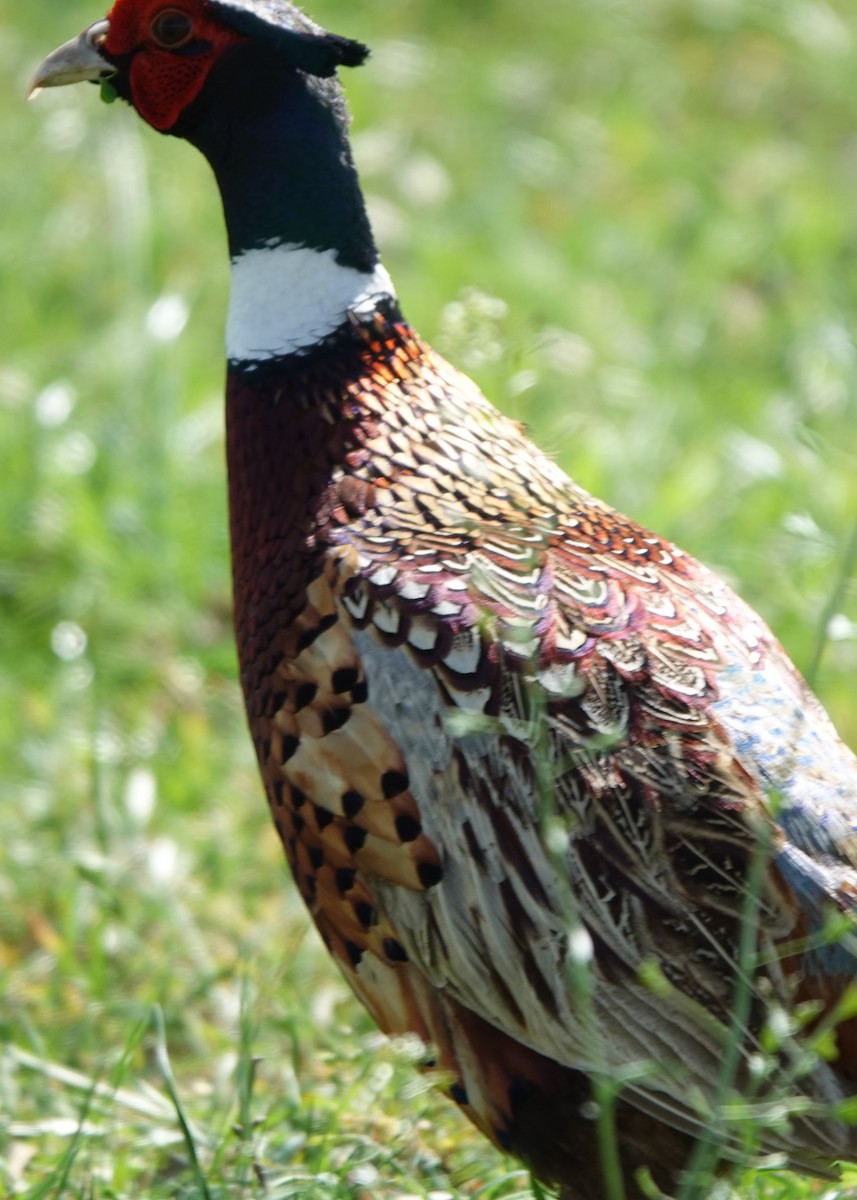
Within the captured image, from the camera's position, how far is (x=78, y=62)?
258 cm

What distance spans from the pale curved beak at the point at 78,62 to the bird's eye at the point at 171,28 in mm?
110

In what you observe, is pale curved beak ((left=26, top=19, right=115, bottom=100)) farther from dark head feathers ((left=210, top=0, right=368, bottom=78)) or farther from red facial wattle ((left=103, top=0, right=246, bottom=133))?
dark head feathers ((left=210, top=0, right=368, bottom=78))

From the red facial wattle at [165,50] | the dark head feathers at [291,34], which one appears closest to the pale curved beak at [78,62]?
the red facial wattle at [165,50]

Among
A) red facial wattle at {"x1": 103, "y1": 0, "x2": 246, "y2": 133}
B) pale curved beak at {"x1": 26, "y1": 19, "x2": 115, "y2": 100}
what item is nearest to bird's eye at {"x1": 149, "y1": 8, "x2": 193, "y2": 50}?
red facial wattle at {"x1": 103, "y1": 0, "x2": 246, "y2": 133}

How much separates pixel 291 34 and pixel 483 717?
988 mm

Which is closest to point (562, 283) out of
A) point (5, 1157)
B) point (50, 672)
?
point (50, 672)

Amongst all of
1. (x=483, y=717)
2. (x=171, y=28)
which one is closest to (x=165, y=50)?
(x=171, y=28)

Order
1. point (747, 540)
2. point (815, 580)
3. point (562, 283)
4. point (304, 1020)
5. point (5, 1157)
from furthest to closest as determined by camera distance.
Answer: point (562, 283)
point (747, 540)
point (815, 580)
point (304, 1020)
point (5, 1157)

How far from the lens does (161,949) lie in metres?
3.30

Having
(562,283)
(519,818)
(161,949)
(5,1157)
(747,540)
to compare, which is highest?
(562,283)

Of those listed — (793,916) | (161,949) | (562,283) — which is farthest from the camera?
(562,283)

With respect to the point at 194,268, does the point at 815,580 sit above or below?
below

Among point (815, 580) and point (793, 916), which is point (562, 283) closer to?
point (815, 580)

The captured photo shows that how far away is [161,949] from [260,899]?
0.26 metres
